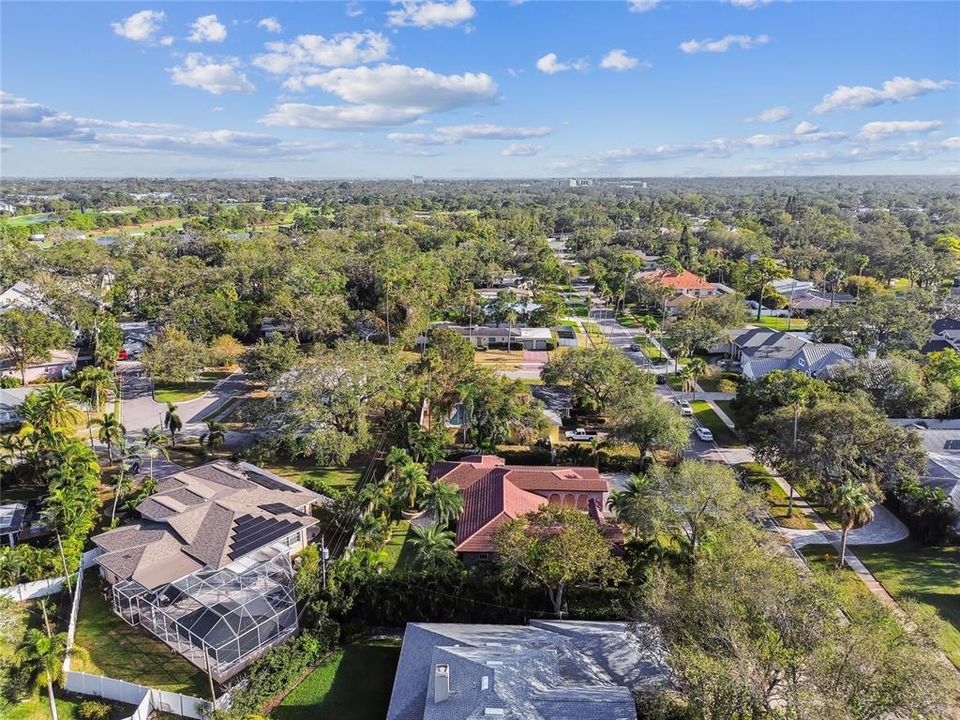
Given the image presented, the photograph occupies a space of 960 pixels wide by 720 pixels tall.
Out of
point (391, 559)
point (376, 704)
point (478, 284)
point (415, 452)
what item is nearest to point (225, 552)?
point (391, 559)

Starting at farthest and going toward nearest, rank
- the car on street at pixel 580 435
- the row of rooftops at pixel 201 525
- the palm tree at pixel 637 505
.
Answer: the car on street at pixel 580 435
the palm tree at pixel 637 505
the row of rooftops at pixel 201 525

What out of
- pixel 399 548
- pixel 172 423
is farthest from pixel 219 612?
pixel 172 423

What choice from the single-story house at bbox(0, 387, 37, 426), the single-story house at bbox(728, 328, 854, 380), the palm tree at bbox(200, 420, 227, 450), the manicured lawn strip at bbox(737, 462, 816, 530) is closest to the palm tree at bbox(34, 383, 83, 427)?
the single-story house at bbox(0, 387, 37, 426)

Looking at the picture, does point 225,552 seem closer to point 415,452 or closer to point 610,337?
point 415,452

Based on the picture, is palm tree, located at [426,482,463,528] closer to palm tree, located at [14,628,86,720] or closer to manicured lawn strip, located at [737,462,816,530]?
palm tree, located at [14,628,86,720]

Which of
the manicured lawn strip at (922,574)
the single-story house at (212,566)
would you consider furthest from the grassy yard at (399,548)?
the manicured lawn strip at (922,574)

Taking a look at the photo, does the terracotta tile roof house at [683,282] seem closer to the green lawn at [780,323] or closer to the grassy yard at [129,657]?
the green lawn at [780,323]

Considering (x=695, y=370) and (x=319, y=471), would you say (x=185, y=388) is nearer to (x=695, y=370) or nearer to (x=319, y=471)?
(x=319, y=471)
